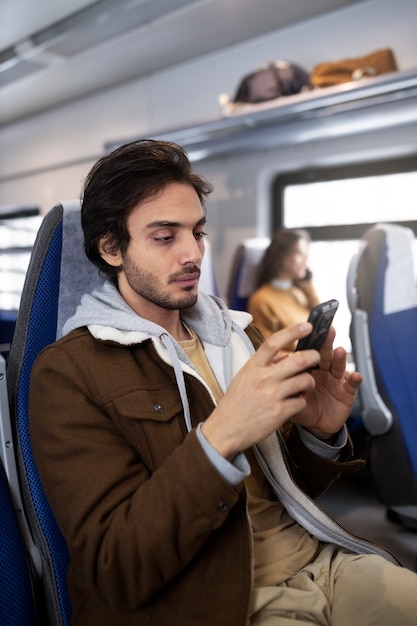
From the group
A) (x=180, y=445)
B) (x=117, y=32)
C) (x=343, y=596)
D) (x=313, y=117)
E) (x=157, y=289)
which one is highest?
(x=117, y=32)

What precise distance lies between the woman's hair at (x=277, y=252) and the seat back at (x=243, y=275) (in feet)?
0.50

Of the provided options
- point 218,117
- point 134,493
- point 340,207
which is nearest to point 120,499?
point 134,493

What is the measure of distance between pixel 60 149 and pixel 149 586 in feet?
20.0

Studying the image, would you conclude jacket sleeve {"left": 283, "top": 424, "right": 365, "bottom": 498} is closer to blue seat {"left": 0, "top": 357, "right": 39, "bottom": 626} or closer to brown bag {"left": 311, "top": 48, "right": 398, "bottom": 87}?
blue seat {"left": 0, "top": 357, "right": 39, "bottom": 626}

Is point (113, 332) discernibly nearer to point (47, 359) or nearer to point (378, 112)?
point (47, 359)

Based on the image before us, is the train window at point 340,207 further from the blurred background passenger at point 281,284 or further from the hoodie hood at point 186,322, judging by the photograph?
the hoodie hood at point 186,322

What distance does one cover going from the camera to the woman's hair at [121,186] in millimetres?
1256

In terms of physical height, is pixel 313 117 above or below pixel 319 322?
above

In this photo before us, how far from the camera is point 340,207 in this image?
14.3 ft

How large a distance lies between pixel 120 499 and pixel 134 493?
0.09ft

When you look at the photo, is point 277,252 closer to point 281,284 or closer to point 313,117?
point 281,284

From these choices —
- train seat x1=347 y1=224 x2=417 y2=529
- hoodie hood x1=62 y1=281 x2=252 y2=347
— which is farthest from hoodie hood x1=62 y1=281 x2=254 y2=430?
train seat x1=347 y1=224 x2=417 y2=529

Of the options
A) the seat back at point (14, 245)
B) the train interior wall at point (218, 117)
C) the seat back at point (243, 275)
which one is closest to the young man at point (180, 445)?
the seat back at point (243, 275)

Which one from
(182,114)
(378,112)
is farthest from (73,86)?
(378,112)
